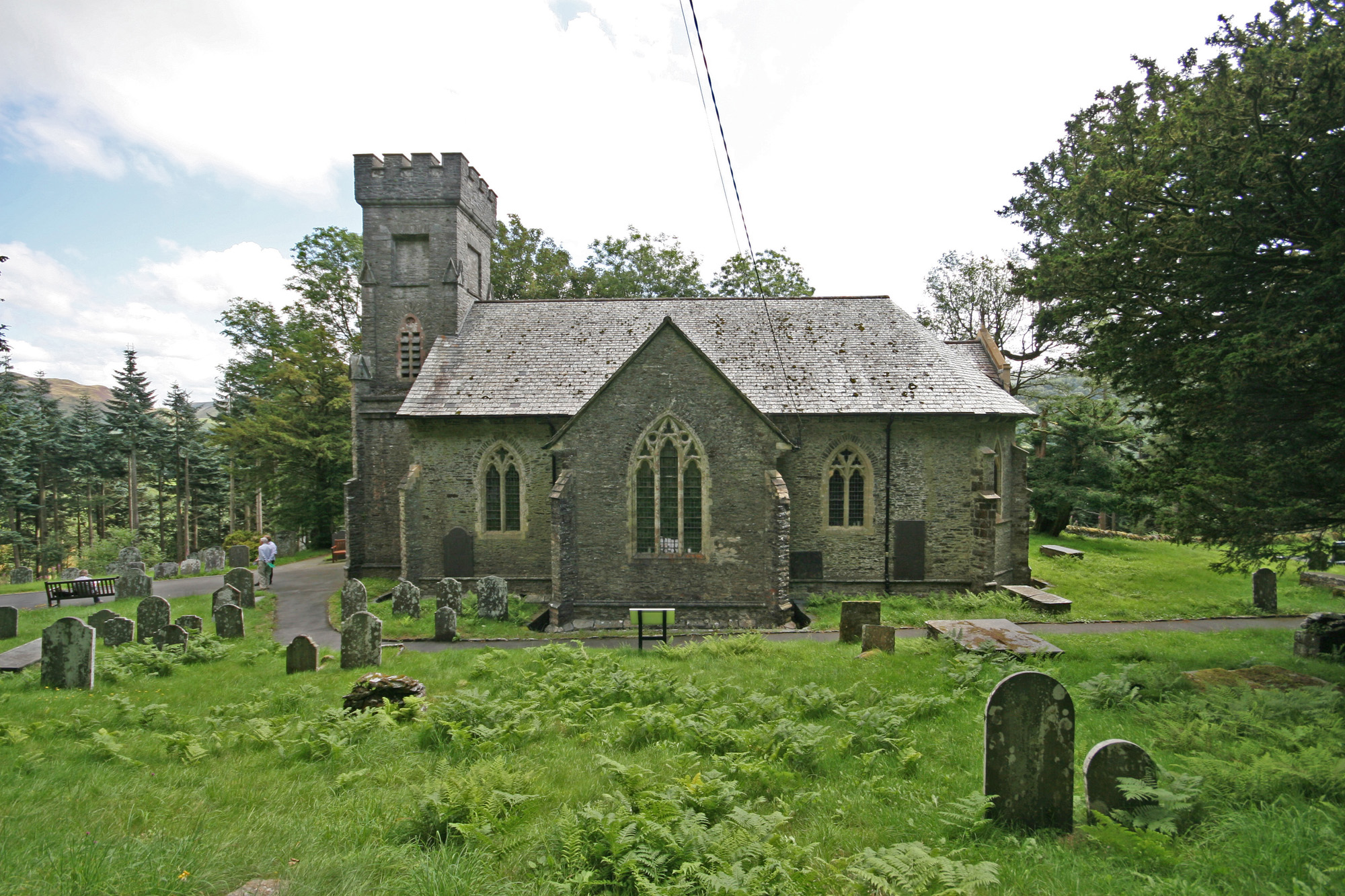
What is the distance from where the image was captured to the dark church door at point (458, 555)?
18.9m

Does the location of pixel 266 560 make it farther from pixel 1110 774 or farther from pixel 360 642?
pixel 1110 774

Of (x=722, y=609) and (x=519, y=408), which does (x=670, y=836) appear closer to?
(x=722, y=609)

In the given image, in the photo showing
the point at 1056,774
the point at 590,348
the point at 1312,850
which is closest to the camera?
the point at 1312,850

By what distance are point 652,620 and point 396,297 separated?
15.9 m

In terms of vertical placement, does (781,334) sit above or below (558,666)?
above

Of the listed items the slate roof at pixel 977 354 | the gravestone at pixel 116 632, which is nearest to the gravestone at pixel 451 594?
the gravestone at pixel 116 632

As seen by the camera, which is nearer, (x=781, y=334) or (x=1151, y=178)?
(x=1151, y=178)

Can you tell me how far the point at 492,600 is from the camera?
15898 millimetres

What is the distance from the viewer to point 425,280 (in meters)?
22.4

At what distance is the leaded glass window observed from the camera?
18562mm

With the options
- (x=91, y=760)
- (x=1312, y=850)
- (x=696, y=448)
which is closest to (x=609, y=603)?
(x=696, y=448)

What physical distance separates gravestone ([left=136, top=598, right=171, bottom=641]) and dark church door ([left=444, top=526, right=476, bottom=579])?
7124 mm

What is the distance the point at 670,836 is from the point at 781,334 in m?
18.5

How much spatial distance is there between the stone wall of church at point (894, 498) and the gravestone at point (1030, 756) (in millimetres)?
13067
